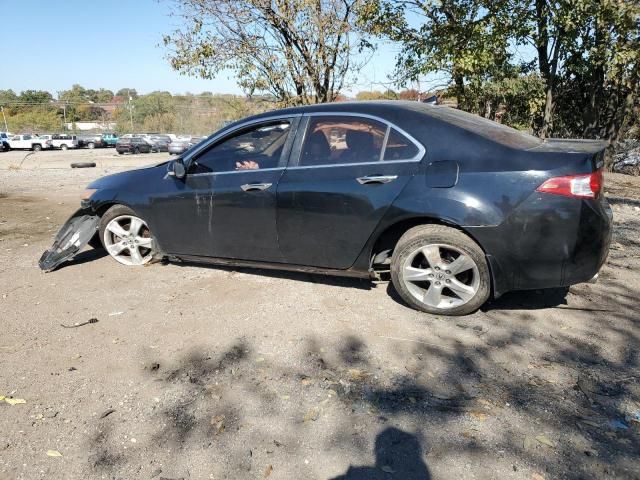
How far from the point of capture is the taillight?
3205 mm

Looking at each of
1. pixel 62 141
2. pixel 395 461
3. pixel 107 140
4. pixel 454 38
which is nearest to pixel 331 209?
pixel 395 461

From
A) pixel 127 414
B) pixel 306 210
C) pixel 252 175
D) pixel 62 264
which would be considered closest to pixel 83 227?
pixel 62 264

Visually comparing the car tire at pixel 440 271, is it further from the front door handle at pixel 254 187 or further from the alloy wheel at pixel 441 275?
the front door handle at pixel 254 187

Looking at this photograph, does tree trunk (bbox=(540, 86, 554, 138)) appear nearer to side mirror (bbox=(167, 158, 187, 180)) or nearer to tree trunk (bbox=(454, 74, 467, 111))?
tree trunk (bbox=(454, 74, 467, 111))

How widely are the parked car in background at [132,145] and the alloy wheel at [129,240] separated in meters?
37.7

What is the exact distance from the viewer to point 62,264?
5453 mm

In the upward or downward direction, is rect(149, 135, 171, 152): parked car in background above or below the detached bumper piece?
below

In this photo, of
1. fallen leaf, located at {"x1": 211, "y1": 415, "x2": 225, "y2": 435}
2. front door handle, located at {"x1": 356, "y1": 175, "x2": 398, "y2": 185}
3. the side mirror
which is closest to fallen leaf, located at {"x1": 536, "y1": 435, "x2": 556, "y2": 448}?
fallen leaf, located at {"x1": 211, "y1": 415, "x2": 225, "y2": 435}

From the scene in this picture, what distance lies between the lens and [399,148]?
12.1ft

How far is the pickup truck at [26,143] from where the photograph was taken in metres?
44.0

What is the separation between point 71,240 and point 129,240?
2.26 feet

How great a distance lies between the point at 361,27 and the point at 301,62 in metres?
1.38

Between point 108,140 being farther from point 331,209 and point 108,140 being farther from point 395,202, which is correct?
point 395,202

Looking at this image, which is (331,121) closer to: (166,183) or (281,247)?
(281,247)
